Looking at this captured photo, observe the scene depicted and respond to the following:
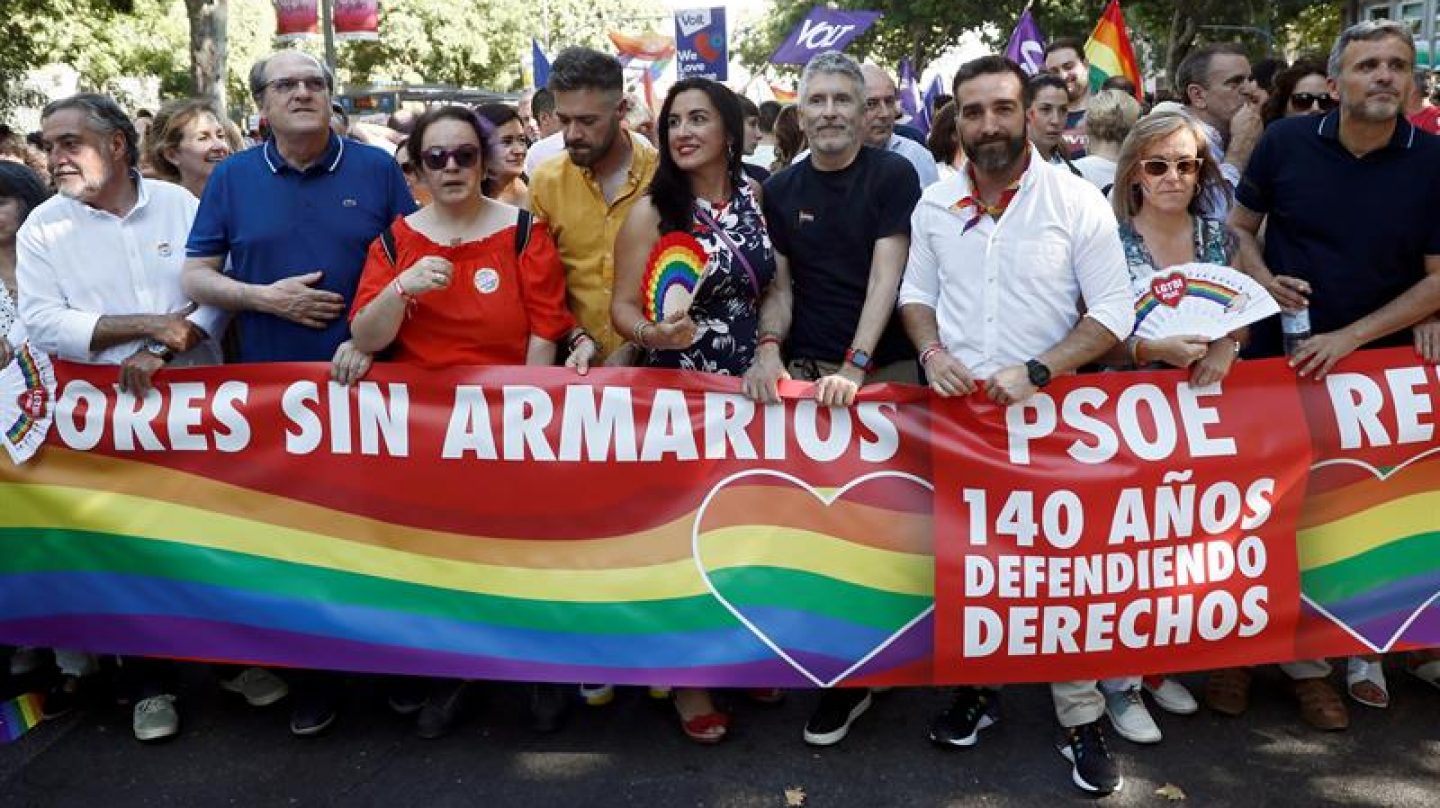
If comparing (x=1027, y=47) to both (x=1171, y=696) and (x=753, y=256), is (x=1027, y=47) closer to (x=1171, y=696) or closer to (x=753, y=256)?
(x=753, y=256)

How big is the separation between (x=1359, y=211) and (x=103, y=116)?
409cm

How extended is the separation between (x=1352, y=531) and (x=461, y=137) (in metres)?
3.04

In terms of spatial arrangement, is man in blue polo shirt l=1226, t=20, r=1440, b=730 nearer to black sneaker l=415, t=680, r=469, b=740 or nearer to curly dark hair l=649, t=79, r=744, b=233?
curly dark hair l=649, t=79, r=744, b=233

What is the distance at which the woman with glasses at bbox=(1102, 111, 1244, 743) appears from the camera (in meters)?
3.89

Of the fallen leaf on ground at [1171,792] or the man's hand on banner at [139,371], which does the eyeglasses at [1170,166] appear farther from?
the man's hand on banner at [139,371]

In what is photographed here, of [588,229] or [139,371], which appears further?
[588,229]

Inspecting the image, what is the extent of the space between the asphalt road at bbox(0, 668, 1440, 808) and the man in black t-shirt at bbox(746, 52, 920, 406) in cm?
117

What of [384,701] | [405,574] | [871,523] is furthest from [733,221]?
→ [384,701]

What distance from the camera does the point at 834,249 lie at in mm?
4023

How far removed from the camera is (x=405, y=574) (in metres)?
4.00

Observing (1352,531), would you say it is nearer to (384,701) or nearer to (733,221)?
(733,221)

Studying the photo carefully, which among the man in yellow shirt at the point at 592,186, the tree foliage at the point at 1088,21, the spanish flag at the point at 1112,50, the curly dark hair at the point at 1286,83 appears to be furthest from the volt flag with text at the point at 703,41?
the tree foliage at the point at 1088,21

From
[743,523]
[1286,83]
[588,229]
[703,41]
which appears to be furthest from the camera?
[703,41]

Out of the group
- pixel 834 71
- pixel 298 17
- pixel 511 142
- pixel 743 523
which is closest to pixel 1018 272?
pixel 834 71
